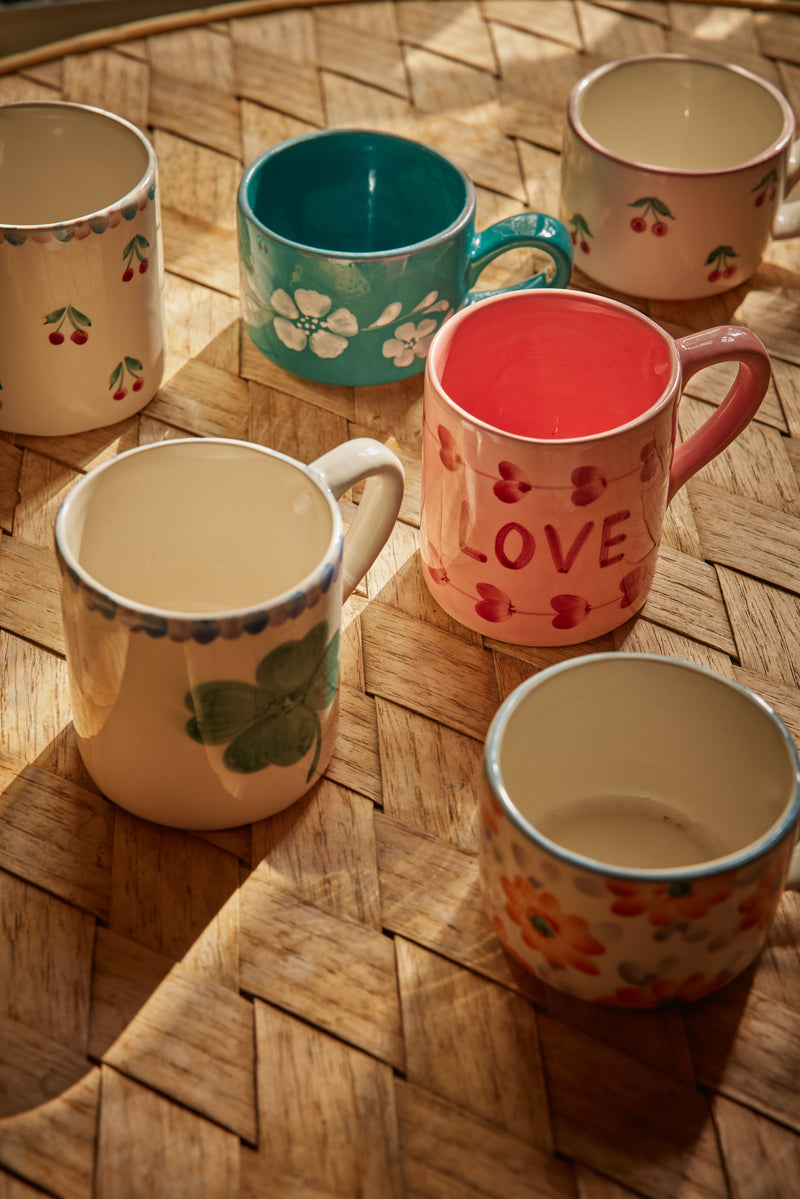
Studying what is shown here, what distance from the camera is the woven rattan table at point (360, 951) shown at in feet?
1.71

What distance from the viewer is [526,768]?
609mm

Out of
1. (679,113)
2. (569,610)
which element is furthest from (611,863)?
(679,113)

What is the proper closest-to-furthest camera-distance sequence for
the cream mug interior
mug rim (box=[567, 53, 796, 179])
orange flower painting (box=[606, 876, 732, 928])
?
1. orange flower painting (box=[606, 876, 732, 928])
2. the cream mug interior
3. mug rim (box=[567, 53, 796, 179])

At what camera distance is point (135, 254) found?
81 cm

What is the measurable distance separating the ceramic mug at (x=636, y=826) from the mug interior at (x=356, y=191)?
430mm

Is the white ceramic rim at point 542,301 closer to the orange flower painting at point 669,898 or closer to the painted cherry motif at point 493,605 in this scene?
the painted cherry motif at point 493,605

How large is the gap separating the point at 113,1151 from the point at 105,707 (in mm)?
186

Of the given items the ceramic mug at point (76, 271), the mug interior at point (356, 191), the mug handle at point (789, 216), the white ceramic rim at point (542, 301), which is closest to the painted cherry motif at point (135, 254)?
the ceramic mug at point (76, 271)

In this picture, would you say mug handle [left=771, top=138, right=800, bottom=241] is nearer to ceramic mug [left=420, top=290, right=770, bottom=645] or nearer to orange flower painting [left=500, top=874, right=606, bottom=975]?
ceramic mug [left=420, top=290, right=770, bottom=645]

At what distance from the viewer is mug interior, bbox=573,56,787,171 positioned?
0.99m

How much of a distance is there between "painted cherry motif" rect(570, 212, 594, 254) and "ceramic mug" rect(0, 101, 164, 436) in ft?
1.03

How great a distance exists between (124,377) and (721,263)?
436mm

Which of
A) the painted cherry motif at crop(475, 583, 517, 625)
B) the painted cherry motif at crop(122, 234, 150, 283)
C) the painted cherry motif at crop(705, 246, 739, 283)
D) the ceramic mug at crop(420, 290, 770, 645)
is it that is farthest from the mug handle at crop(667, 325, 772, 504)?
the painted cherry motif at crop(122, 234, 150, 283)

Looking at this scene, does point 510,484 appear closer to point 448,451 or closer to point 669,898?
point 448,451
